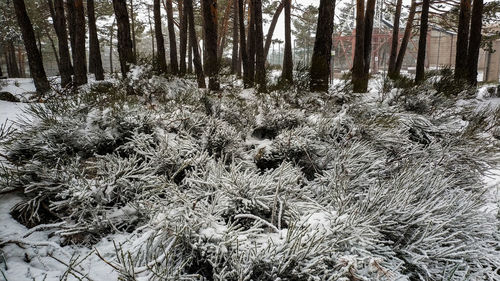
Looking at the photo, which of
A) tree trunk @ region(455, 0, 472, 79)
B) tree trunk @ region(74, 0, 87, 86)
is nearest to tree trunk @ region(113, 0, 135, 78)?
tree trunk @ region(74, 0, 87, 86)

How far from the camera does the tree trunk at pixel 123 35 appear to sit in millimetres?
6547

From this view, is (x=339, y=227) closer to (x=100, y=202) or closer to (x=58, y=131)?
(x=100, y=202)

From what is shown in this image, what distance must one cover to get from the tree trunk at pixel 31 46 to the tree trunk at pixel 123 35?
255 cm

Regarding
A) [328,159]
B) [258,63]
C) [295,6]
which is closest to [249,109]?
[328,159]

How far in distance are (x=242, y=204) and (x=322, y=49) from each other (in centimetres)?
531

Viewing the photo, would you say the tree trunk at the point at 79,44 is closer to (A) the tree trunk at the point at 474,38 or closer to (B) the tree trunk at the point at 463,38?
(B) the tree trunk at the point at 463,38

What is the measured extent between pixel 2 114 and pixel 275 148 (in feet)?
16.7

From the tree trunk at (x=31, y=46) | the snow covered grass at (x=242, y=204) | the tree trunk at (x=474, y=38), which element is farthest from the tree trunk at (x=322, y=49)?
the tree trunk at (x=31, y=46)

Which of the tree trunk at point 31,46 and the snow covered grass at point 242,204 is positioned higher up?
the tree trunk at point 31,46

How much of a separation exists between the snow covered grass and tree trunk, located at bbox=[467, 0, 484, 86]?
6.22m

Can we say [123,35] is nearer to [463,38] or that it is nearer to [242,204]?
[242,204]

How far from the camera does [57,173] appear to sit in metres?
2.36

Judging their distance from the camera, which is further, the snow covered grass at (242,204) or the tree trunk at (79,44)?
the tree trunk at (79,44)

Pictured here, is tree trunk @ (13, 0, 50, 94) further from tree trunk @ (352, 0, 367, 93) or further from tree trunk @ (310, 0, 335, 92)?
tree trunk @ (352, 0, 367, 93)
